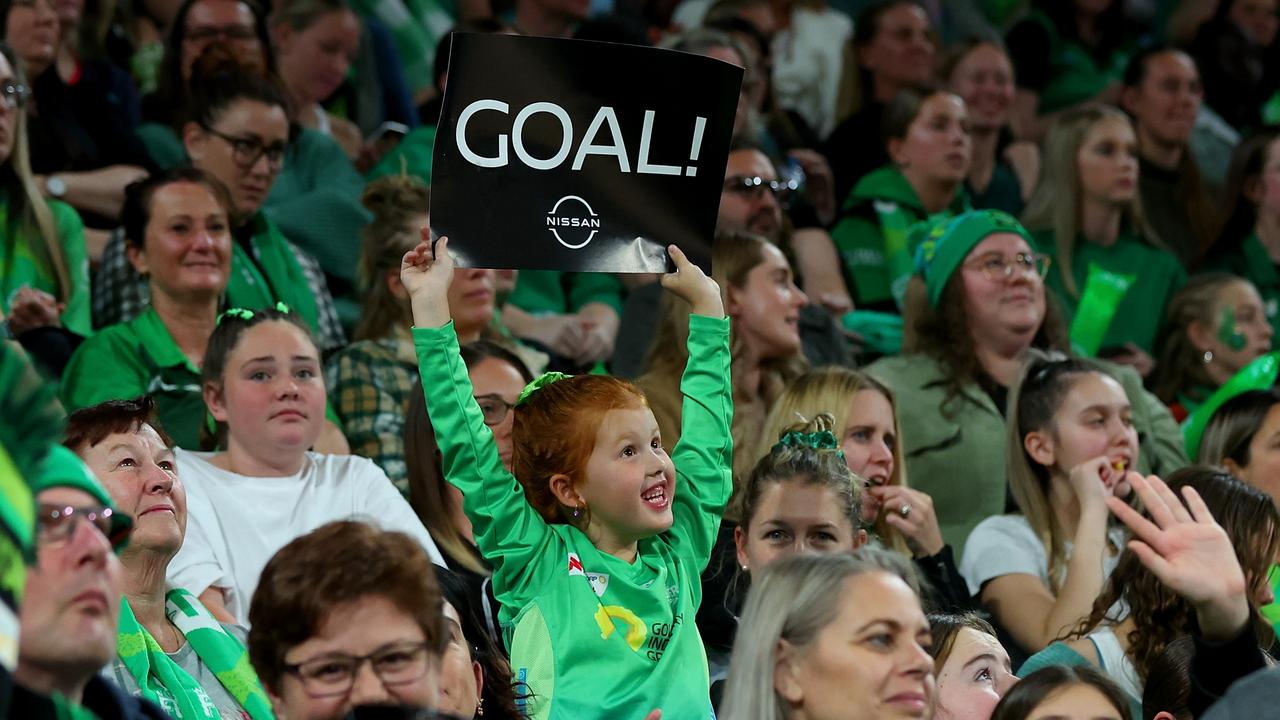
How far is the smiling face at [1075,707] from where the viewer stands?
3.47m

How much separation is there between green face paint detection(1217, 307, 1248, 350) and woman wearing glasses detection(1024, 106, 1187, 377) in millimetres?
384

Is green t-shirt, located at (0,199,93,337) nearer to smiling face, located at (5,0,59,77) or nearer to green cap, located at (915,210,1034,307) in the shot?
smiling face, located at (5,0,59,77)

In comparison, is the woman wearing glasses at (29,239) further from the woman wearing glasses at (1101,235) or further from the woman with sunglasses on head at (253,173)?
the woman wearing glasses at (1101,235)

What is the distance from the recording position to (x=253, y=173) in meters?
6.25

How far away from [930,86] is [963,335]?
186 centimetres

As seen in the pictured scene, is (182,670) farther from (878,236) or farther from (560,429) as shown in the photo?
(878,236)

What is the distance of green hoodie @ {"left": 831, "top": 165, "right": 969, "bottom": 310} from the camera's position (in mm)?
7402

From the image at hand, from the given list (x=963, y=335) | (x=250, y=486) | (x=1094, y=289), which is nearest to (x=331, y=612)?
(x=250, y=486)

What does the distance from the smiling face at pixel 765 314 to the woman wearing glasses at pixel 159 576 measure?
217 centimetres

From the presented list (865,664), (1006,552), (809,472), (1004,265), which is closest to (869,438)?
(1006,552)

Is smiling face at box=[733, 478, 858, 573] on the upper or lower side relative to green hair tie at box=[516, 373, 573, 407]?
lower

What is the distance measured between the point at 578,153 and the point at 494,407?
108 cm

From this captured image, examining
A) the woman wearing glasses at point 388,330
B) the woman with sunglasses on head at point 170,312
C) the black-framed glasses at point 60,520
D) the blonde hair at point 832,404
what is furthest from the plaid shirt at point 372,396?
the black-framed glasses at point 60,520

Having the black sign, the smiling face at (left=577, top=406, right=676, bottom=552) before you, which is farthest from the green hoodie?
the smiling face at (left=577, top=406, right=676, bottom=552)
